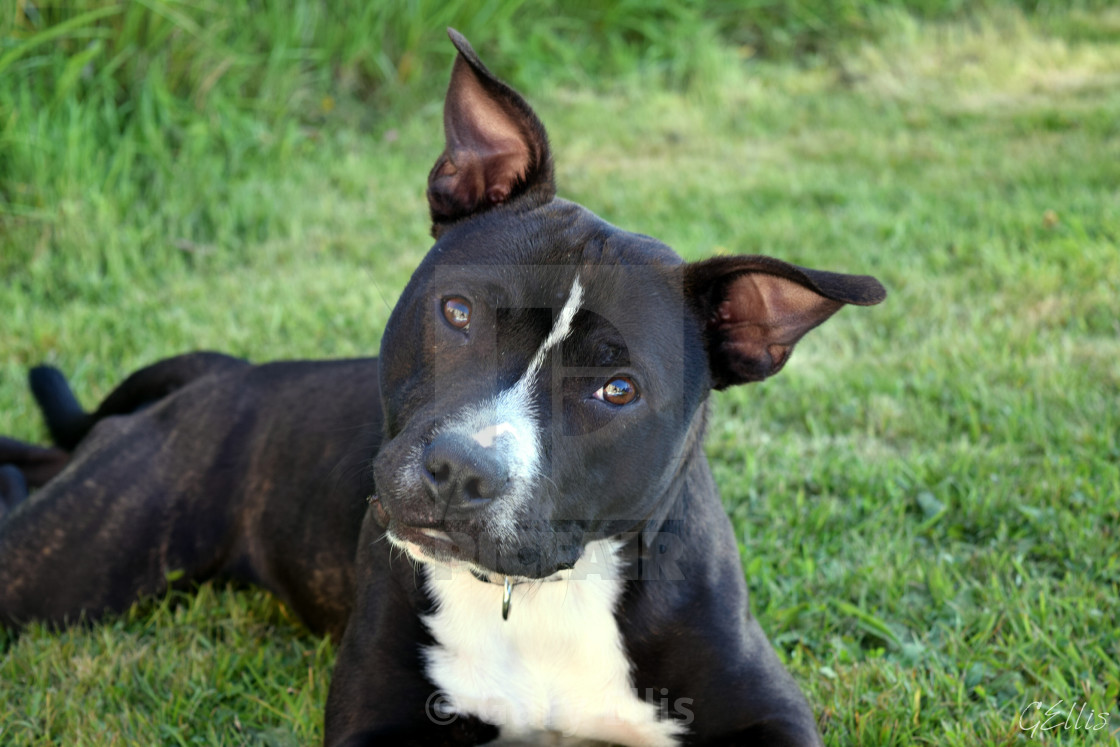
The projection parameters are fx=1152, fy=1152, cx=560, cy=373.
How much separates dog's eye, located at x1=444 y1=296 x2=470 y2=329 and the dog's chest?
694 millimetres

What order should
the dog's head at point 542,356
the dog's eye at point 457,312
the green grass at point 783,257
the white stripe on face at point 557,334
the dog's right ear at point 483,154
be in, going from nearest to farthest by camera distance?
the dog's head at point 542,356, the white stripe on face at point 557,334, the dog's eye at point 457,312, the dog's right ear at point 483,154, the green grass at point 783,257

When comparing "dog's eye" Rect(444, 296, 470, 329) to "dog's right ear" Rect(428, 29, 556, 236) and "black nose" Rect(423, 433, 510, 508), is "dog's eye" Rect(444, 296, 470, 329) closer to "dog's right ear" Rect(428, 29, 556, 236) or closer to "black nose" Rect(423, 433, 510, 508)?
"black nose" Rect(423, 433, 510, 508)

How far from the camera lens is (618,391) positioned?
2.84 m

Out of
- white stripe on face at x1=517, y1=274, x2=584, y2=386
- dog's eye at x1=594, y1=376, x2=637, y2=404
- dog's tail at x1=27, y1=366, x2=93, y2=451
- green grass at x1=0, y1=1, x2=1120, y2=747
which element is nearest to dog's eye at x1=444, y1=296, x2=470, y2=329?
white stripe on face at x1=517, y1=274, x2=584, y2=386

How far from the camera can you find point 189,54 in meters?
7.61

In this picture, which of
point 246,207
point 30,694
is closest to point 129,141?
point 246,207

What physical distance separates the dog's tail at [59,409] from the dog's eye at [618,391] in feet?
8.82

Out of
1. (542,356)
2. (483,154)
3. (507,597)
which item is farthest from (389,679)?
(483,154)

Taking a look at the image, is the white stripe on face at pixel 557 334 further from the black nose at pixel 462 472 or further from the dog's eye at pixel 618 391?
the black nose at pixel 462 472

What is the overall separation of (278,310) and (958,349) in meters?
3.50

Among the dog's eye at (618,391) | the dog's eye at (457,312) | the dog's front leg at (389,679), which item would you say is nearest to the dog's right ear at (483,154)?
the dog's eye at (457,312)

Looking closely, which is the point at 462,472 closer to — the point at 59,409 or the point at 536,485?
the point at 536,485

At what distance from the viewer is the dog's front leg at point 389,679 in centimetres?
300

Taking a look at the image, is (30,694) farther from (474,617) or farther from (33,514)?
(474,617)
